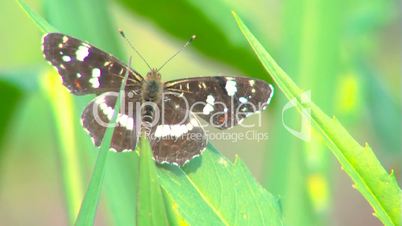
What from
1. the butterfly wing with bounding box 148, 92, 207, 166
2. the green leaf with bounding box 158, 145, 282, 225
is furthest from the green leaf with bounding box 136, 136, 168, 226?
the butterfly wing with bounding box 148, 92, 207, 166

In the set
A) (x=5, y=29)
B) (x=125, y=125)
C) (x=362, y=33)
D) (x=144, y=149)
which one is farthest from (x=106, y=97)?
(x=5, y=29)

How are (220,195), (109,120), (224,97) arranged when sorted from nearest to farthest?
(220,195) < (109,120) < (224,97)

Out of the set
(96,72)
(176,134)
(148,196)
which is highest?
(96,72)

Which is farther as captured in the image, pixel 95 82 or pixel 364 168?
pixel 95 82

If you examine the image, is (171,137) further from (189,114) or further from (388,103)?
(388,103)

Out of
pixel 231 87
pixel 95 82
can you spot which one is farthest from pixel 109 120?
pixel 231 87

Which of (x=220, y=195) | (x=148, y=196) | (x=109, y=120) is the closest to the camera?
(x=148, y=196)

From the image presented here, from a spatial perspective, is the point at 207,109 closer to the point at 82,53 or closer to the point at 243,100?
the point at 243,100
